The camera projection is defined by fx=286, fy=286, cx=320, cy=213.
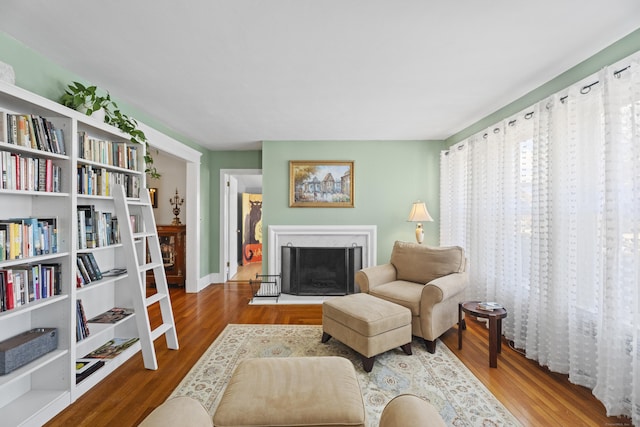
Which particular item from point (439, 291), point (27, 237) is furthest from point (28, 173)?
point (439, 291)

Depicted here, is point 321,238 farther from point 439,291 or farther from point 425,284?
point 439,291

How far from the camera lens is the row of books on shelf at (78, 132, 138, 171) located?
2113mm

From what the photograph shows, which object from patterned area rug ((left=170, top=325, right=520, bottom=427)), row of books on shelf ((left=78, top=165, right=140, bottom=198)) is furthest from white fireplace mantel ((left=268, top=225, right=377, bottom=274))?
row of books on shelf ((left=78, top=165, right=140, bottom=198))

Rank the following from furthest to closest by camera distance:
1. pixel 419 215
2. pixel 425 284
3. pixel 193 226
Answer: pixel 193 226 < pixel 419 215 < pixel 425 284

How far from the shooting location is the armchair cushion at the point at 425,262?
116 inches

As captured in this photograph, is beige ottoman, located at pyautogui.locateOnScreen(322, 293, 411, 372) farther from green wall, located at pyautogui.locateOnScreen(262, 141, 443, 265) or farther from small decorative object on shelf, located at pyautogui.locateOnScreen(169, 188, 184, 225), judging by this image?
small decorative object on shelf, located at pyautogui.locateOnScreen(169, 188, 184, 225)

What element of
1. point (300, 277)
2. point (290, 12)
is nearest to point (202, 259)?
point (300, 277)

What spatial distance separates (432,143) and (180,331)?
4.16 meters

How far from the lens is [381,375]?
217 cm

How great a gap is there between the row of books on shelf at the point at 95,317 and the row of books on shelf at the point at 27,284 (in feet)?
0.85

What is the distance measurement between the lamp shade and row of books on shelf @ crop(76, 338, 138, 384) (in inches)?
136

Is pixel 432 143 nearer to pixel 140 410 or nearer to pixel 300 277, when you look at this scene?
pixel 300 277

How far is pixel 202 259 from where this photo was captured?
15.5 feet

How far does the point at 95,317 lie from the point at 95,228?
778 mm
